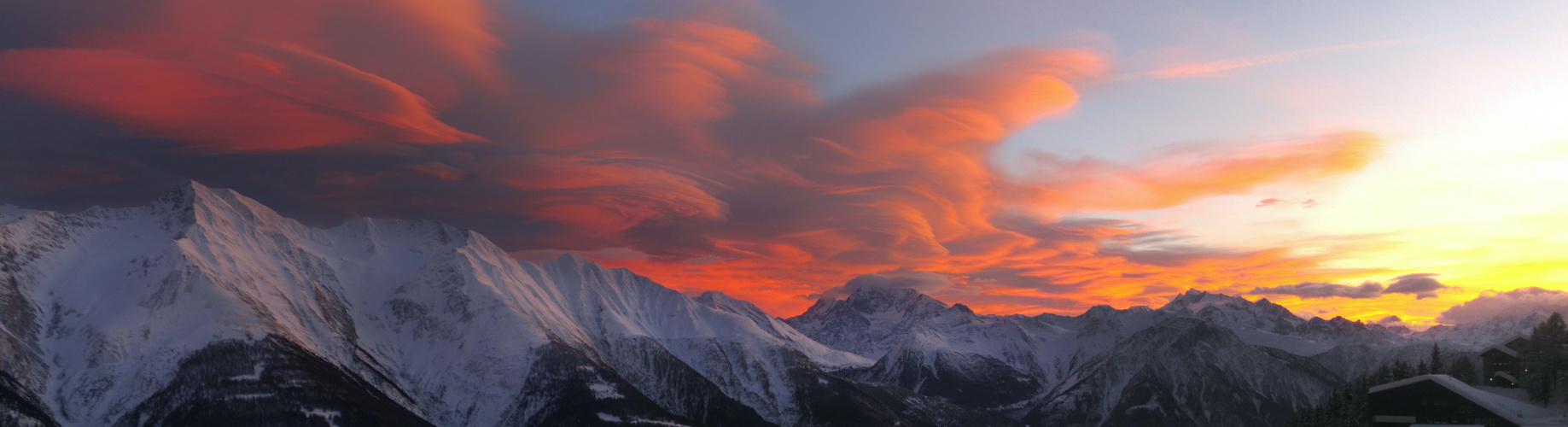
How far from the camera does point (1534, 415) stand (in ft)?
Result: 655

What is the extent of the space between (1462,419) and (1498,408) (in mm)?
7721

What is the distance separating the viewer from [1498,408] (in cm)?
19875

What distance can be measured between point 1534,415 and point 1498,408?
874 cm

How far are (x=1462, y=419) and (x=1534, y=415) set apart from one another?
15.7m

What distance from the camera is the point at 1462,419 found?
200 metres
